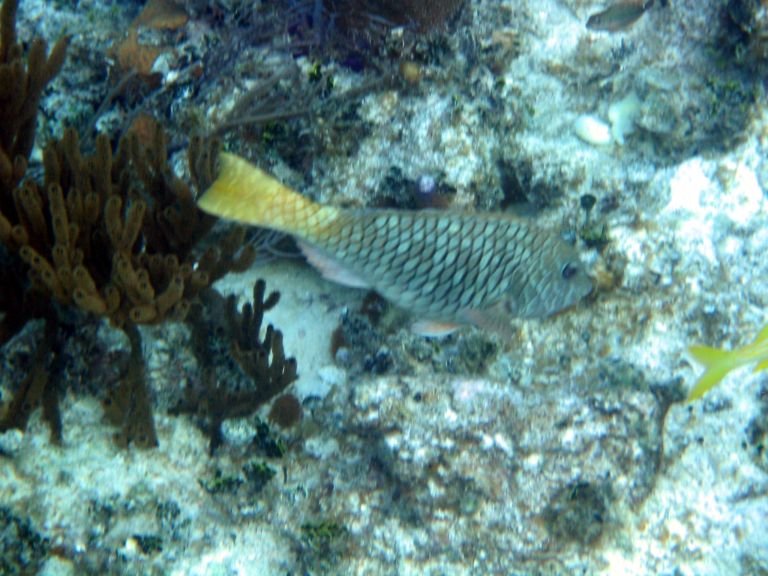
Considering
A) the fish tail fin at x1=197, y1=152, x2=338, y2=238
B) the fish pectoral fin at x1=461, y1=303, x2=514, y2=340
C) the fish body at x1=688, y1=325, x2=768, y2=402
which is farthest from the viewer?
the fish pectoral fin at x1=461, y1=303, x2=514, y2=340

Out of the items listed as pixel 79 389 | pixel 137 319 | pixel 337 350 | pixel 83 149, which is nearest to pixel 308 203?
pixel 137 319

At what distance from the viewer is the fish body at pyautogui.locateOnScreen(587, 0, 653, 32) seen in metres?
4.91

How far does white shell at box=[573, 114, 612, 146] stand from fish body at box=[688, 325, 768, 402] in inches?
89.9

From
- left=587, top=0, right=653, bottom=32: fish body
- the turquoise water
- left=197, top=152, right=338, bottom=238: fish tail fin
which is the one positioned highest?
left=587, top=0, right=653, bottom=32: fish body

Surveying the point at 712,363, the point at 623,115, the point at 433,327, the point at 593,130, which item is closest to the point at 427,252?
the point at 433,327

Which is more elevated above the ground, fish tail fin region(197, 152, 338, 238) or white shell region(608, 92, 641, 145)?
fish tail fin region(197, 152, 338, 238)

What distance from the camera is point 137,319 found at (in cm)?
281

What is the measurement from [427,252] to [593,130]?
2690mm

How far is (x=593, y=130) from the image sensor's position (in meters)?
4.77

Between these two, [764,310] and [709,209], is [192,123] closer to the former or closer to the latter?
[709,209]

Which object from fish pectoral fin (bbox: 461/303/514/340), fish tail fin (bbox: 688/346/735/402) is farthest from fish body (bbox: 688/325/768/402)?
fish pectoral fin (bbox: 461/303/514/340)

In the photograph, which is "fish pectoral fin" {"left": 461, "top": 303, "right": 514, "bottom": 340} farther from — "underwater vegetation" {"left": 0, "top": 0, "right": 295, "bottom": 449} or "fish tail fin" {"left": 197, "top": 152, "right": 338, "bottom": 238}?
"underwater vegetation" {"left": 0, "top": 0, "right": 295, "bottom": 449}

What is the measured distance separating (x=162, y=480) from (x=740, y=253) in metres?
4.12

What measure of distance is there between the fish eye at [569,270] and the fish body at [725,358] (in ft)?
2.22
